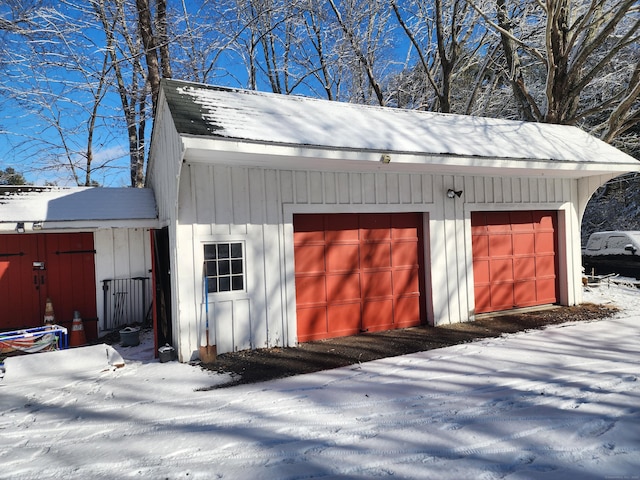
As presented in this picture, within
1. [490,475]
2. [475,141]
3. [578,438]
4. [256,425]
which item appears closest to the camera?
[490,475]

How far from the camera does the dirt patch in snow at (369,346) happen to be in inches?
200

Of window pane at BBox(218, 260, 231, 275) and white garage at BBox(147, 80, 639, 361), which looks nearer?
white garage at BBox(147, 80, 639, 361)

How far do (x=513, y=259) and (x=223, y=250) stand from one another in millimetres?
5816

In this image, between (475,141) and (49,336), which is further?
(475,141)

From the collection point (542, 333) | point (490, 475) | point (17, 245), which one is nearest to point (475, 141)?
point (542, 333)

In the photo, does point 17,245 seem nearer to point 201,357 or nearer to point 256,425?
point 201,357

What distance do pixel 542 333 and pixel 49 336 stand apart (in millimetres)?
7673

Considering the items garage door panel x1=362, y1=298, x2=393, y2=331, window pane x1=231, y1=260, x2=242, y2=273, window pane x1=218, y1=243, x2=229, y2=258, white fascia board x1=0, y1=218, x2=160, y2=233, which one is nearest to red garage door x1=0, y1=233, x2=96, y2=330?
white fascia board x1=0, y1=218, x2=160, y2=233

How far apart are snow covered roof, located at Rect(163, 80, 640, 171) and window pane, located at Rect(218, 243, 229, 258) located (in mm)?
1649

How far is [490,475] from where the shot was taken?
8.56ft

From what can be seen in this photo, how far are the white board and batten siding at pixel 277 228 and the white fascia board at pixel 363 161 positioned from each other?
0.70 ft

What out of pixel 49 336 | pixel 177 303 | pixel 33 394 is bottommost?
pixel 33 394

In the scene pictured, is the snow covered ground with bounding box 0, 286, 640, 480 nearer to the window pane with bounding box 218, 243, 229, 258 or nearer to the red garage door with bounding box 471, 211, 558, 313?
the window pane with bounding box 218, 243, 229, 258

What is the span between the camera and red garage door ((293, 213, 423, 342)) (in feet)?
20.9
